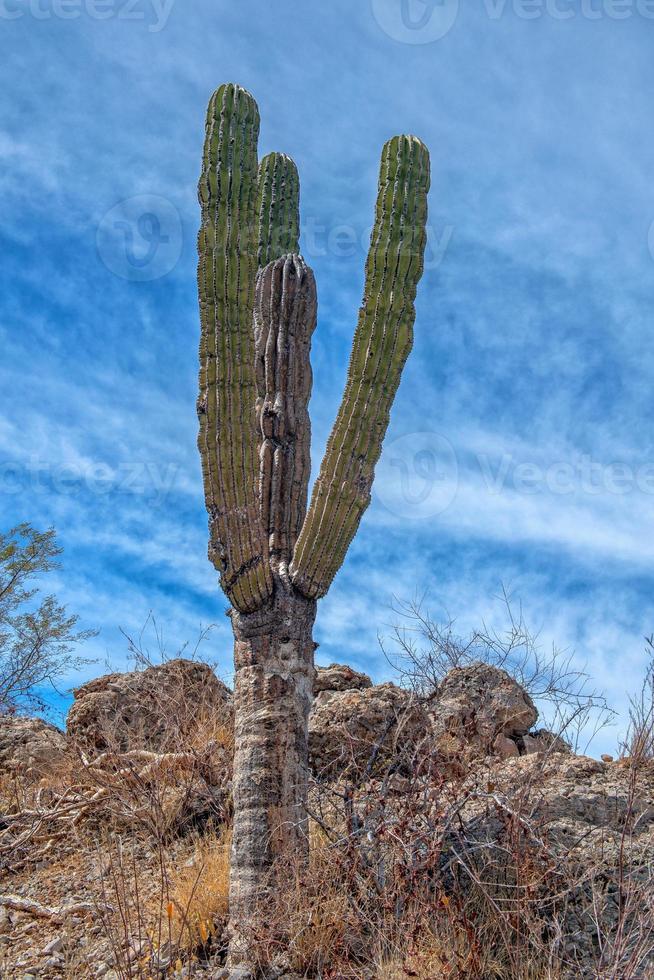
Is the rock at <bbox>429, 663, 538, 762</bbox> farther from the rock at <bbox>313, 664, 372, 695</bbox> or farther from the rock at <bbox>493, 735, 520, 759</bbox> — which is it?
the rock at <bbox>313, 664, 372, 695</bbox>

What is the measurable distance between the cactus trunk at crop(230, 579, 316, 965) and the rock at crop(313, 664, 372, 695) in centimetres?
296

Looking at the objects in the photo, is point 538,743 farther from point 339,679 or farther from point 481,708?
point 339,679

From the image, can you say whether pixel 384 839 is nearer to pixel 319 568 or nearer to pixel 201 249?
pixel 319 568

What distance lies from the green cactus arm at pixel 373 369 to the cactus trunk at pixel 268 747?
0.32 m

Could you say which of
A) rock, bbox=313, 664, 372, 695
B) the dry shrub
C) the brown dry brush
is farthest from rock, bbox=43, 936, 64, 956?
rock, bbox=313, 664, 372, 695

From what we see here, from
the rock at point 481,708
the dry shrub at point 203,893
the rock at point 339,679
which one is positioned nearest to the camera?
the dry shrub at point 203,893

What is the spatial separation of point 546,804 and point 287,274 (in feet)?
13.3

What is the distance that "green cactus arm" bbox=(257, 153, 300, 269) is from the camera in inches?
278

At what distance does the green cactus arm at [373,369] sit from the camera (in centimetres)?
564

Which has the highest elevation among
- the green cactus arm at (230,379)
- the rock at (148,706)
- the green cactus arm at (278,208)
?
the green cactus arm at (278,208)

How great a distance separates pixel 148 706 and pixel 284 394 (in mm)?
3817

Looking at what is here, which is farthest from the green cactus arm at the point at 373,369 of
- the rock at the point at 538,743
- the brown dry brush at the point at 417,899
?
the rock at the point at 538,743

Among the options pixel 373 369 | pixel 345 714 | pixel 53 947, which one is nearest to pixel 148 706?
pixel 345 714

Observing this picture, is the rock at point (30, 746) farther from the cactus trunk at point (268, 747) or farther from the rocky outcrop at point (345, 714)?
the cactus trunk at point (268, 747)
